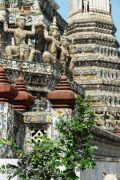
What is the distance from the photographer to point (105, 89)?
50.1 metres

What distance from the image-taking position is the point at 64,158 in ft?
29.6

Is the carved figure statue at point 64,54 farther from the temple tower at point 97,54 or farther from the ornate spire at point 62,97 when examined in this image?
the temple tower at point 97,54

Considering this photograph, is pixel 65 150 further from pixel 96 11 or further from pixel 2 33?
pixel 96 11

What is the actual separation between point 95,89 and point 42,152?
41.0 m

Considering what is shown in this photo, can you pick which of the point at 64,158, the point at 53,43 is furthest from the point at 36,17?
the point at 64,158

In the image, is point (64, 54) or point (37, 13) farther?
point (64, 54)

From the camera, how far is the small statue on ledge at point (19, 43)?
22.0m

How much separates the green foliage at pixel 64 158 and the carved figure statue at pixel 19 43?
12.7 metres

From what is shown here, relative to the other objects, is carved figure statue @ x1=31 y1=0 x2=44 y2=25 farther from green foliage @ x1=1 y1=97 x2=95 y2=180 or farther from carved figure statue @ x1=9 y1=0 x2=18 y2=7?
green foliage @ x1=1 y1=97 x2=95 y2=180

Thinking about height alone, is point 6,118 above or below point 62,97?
below

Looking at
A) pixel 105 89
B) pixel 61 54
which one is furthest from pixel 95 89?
pixel 61 54

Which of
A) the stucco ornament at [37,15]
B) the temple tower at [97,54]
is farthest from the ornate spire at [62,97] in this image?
the temple tower at [97,54]

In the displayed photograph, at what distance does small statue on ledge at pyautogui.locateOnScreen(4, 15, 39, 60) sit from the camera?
22.0m

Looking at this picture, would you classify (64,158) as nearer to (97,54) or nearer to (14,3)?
(14,3)
